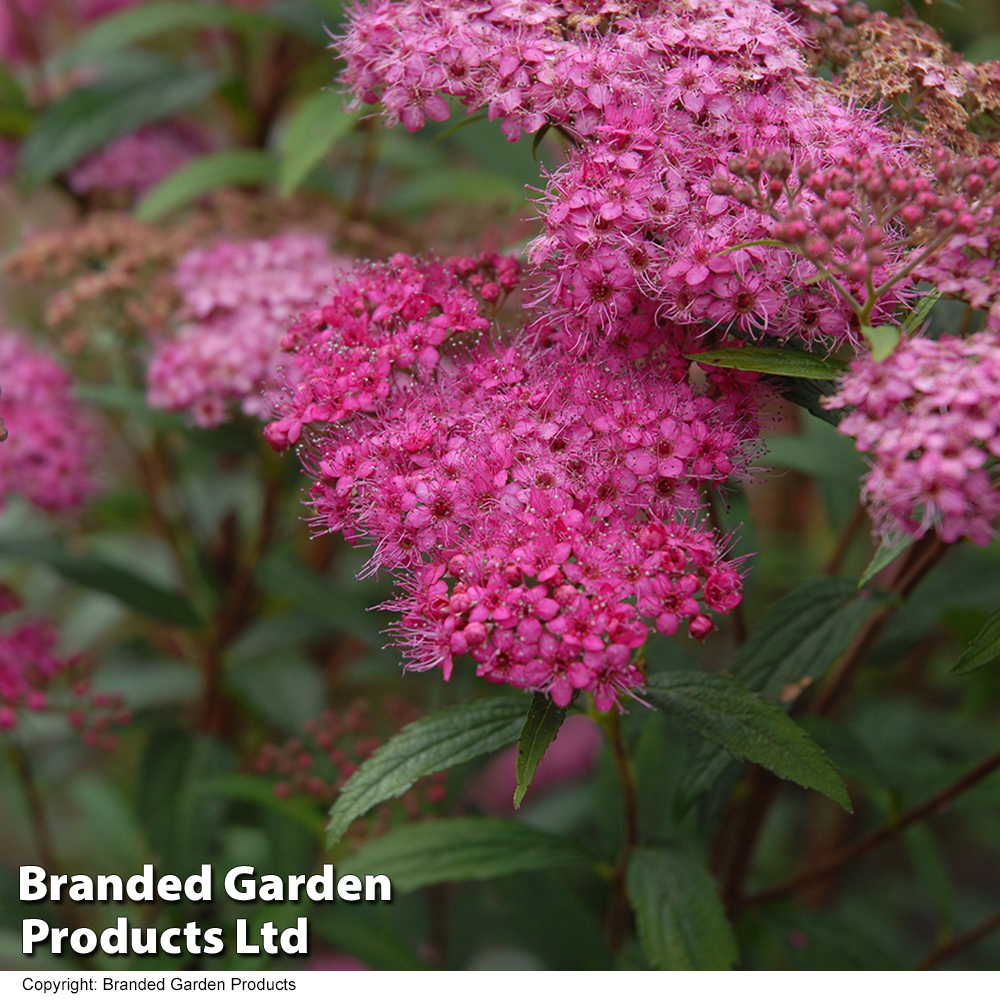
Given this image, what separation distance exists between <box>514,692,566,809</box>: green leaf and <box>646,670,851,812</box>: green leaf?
0.56 ft

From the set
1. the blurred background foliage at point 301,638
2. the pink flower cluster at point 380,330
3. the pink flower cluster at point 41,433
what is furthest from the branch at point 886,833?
the pink flower cluster at point 41,433

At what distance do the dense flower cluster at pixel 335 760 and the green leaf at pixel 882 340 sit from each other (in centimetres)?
90

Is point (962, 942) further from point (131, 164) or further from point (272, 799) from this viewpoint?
point (131, 164)

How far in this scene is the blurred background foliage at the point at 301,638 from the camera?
1.49m

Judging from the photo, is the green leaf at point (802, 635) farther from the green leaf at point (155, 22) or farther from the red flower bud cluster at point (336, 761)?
the green leaf at point (155, 22)

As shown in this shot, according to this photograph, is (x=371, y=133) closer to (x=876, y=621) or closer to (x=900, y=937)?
(x=876, y=621)

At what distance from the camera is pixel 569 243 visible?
3.20 feet

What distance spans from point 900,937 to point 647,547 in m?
1.84

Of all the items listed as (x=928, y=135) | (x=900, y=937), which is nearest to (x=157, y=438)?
(x=928, y=135)

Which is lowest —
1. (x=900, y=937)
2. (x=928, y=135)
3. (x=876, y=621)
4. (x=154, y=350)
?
(x=900, y=937)

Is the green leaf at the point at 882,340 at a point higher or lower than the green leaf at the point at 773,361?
higher

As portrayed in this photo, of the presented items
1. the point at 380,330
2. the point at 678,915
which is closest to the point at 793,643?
the point at 678,915

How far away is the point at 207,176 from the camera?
1731mm

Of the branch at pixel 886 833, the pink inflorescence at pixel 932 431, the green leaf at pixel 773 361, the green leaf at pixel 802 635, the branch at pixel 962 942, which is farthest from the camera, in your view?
the branch at pixel 962 942
